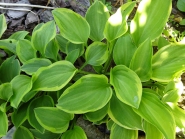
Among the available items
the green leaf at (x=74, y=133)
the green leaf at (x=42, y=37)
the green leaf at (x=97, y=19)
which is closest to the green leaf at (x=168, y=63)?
the green leaf at (x=97, y=19)

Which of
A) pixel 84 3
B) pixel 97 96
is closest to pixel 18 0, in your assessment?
pixel 84 3

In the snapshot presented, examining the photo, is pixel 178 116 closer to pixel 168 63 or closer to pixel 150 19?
pixel 168 63

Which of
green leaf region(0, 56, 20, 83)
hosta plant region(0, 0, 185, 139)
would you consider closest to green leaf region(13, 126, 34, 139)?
hosta plant region(0, 0, 185, 139)

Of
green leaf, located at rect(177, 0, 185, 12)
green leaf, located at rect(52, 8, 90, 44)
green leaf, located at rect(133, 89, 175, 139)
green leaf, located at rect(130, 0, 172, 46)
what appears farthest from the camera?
green leaf, located at rect(177, 0, 185, 12)

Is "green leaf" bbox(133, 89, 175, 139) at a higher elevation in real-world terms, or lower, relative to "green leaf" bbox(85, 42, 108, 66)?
lower

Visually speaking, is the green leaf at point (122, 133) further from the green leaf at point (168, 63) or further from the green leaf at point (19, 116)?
the green leaf at point (19, 116)

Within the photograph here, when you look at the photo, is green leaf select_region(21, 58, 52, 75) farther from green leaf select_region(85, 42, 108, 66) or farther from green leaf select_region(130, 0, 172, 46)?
green leaf select_region(130, 0, 172, 46)

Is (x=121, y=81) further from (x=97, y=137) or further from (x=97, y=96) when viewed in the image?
(x=97, y=137)
